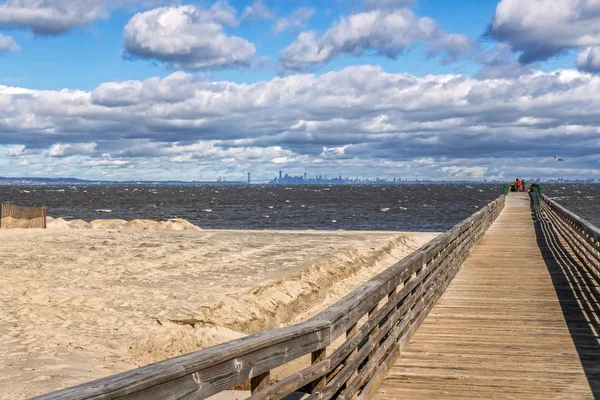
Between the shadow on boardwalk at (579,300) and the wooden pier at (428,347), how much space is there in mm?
22

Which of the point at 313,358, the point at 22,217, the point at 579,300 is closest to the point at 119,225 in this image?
the point at 22,217

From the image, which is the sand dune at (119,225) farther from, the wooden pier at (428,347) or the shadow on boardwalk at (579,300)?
the wooden pier at (428,347)

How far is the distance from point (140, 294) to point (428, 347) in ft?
26.7

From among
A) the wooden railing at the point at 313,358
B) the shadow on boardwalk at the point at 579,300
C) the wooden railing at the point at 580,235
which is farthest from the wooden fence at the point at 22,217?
the wooden railing at the point at 313,358

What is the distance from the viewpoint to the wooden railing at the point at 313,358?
8.91 feet

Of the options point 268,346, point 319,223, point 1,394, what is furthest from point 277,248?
point 319,223

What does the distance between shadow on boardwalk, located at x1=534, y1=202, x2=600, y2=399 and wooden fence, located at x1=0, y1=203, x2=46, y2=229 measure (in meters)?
21.8

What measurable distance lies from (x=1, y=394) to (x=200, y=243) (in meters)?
16.9

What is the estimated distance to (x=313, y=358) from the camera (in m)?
4.64

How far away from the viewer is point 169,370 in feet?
9.17

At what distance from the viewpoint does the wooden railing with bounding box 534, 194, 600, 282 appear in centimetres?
1275

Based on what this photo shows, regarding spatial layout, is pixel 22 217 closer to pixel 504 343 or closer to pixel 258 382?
pixel 504 343

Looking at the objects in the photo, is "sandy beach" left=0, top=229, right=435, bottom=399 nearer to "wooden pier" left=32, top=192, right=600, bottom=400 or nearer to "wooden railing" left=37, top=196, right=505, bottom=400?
"wooden pier" left=32, top=192, right=600, bottom=400

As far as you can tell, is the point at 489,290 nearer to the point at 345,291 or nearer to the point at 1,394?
the point at 345,291
